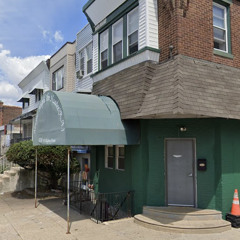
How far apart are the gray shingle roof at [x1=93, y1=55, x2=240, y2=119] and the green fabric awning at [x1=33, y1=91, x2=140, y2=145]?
0.51 metres

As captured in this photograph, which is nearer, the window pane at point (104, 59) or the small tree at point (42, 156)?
the window pane at point (104, 59)

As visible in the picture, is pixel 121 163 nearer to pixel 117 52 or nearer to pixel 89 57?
pixel 117 52

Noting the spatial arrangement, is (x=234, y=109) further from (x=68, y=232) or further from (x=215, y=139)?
(x=68, y=232)

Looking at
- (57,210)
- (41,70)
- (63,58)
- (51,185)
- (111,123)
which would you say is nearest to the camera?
(111,123)

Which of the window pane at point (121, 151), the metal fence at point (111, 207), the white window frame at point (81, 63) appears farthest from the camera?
the white window frame at point (81, 63)

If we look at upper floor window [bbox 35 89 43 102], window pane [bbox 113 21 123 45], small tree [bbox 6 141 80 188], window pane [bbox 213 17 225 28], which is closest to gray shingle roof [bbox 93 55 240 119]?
window pane [bbox 213 17 225 28]

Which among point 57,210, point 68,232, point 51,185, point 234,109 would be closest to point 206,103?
point 234,109

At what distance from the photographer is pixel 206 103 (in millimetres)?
7359

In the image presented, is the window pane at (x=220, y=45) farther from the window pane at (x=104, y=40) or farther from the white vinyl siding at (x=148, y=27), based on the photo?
the window pane at (x=104, y=40)

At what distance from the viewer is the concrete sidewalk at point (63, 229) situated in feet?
22.0

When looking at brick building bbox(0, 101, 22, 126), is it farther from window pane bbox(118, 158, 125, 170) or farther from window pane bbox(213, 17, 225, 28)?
window pane bbox(213, 17, 225, 28)

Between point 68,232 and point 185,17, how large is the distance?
288 inches

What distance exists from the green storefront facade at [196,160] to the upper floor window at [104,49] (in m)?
4.11

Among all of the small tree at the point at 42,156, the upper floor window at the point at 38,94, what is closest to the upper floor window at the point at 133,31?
the small tree at the point at 42,156
